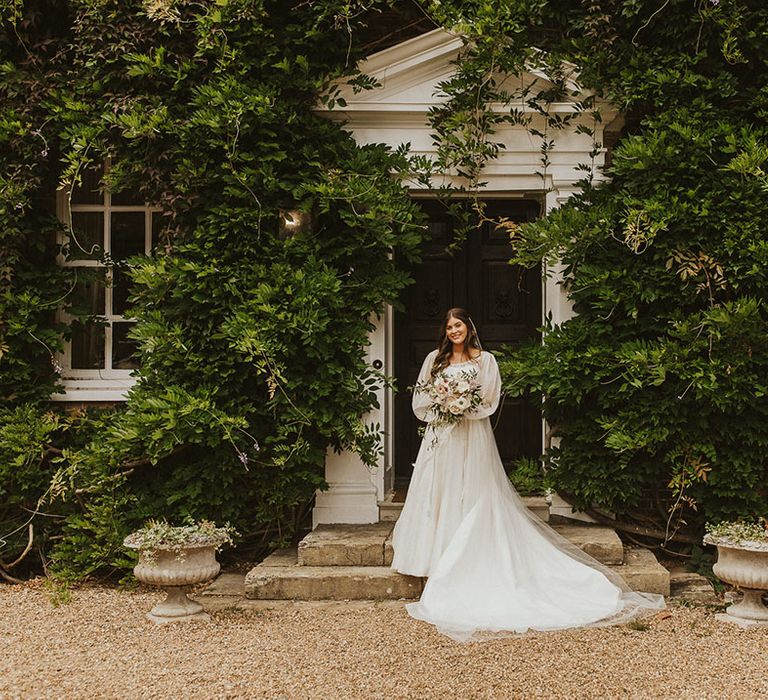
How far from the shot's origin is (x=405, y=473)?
7.57m

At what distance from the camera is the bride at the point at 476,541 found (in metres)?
A: 4.98

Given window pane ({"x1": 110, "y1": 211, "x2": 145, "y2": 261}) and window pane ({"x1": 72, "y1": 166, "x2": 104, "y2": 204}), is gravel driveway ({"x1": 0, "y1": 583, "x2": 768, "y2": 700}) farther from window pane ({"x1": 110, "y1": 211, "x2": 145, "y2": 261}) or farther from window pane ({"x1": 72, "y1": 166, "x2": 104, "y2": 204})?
window pane ({"x1": 72, "y1": 166, "x2": 104, "y2": 204})

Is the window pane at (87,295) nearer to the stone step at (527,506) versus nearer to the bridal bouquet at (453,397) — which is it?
the stone step at (527,506)

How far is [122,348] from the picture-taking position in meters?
7.15

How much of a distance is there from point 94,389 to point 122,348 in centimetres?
45

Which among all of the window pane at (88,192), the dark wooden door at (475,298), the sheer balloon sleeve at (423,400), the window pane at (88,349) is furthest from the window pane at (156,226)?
the sheer balloon sleeve at (423,400)

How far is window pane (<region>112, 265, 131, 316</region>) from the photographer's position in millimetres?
7141

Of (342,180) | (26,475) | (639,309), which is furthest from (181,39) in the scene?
(639,309)

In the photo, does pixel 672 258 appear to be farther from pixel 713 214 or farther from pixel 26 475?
pixel 26 475

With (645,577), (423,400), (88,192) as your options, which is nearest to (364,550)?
(423,400)

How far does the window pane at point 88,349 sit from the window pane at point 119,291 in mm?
266

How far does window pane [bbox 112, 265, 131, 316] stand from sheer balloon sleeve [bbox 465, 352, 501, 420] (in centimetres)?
326

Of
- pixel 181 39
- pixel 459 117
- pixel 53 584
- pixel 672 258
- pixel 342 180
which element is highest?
pixel 181 39

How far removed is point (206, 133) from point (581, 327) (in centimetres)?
317
